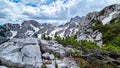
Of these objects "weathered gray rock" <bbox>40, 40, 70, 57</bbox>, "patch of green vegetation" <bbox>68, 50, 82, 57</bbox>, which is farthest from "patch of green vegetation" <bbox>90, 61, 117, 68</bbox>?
"weathered gray rock" <bbox>40, 40, 70, 57</bbox>

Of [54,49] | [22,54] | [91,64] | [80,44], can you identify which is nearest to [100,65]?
[91,64]

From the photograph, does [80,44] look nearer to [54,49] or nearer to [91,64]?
[54,49]

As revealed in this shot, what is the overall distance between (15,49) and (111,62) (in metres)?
8.81

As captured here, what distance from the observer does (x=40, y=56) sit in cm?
1898

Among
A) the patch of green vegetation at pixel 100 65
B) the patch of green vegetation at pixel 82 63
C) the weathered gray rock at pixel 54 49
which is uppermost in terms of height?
the weathered gray rock at pixel 54 49

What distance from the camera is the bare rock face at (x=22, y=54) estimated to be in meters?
17.7

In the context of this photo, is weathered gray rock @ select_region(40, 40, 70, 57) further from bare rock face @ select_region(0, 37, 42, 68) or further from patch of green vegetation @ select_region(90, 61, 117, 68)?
patch of green vegetation @ select_region(90, 61, 117, 68)

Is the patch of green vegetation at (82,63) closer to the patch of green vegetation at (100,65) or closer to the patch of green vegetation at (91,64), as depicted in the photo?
the patch of green vegetation at (91,64)

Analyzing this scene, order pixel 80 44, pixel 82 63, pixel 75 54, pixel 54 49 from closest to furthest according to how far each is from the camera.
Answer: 1. pixel 82 63
2. pixel 75 54
3. pixel 54 49
4. pixel 80 44

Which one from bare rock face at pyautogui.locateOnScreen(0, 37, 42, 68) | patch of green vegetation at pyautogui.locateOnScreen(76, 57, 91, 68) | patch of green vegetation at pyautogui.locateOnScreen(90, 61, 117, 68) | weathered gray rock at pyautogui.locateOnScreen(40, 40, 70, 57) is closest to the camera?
bare rock face at pyautogui.locateOnScreen(0, 37, 42, 68)

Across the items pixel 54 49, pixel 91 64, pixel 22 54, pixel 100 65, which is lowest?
pixel 100 65

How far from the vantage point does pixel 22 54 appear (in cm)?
1897

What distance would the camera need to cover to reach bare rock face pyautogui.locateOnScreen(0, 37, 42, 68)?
17.7 metres

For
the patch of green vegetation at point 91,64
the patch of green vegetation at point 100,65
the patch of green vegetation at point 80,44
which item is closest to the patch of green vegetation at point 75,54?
the patch of green vegetation at point 91,64
